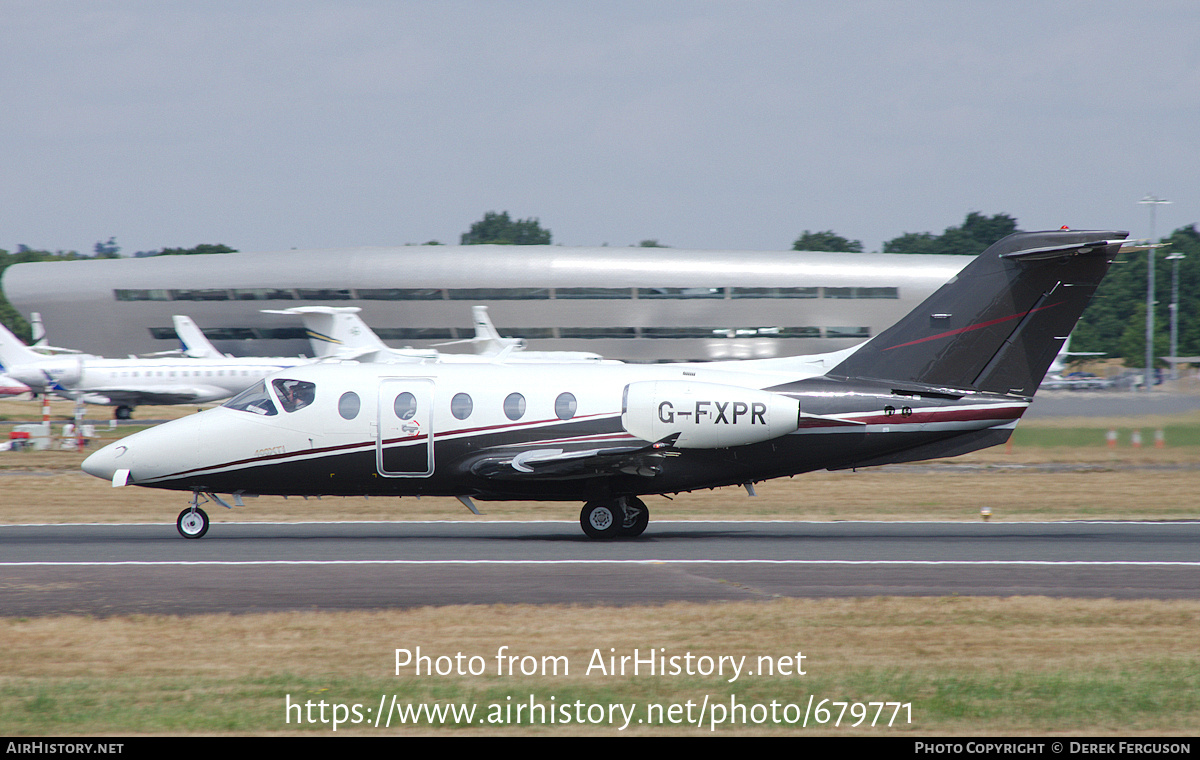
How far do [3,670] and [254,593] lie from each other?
343cm

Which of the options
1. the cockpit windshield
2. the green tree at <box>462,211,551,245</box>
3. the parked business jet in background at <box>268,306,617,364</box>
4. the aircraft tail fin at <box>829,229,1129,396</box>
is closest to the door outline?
the cockpit windshield

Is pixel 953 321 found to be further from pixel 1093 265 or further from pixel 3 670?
pixel 3 670

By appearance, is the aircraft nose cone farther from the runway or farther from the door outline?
the door outline

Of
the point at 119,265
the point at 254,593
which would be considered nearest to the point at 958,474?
the point at 254,593

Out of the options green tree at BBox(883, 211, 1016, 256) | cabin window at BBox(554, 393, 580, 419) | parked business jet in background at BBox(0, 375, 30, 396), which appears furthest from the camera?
green tree at BBox(883, 211, 1016, 256)

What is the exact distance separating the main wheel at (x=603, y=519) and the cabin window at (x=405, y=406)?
3067mm

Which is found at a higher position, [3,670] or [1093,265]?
[1093,265]

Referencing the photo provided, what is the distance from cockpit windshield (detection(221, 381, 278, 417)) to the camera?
671 inches

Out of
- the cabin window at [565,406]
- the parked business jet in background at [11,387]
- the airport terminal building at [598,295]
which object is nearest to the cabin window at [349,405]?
the cabin window at [565,406]

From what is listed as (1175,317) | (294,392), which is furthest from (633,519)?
(1175,317)

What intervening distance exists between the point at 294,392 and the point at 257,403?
2.02ft

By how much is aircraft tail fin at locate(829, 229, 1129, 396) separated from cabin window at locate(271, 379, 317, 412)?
332 inches

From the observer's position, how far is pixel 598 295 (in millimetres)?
80625

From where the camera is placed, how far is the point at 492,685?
8641 mm
